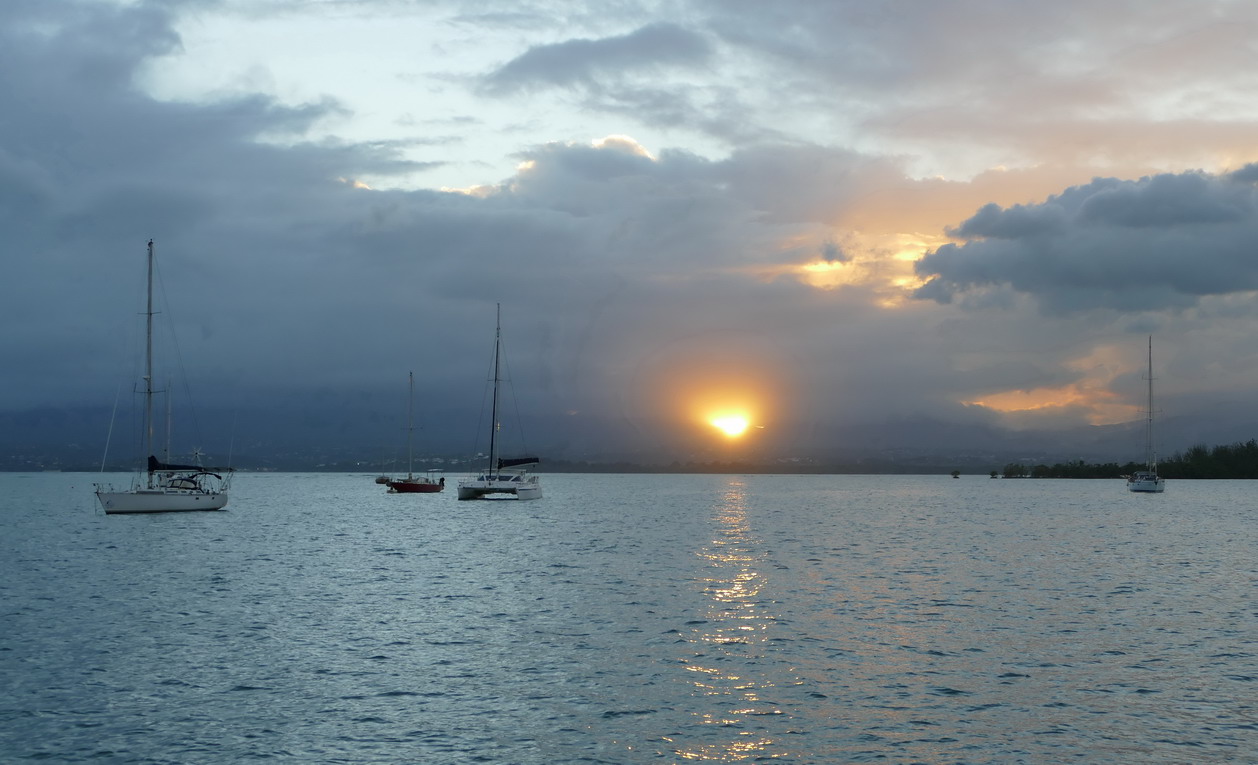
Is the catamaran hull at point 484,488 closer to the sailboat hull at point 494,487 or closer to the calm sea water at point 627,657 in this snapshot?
the sailboat hull at point 494,487

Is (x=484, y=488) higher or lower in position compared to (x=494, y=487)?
lower

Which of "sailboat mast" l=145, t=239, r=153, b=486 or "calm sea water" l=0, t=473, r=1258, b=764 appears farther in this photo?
"sailboat mast" l=145, t=239, r=153, b=486

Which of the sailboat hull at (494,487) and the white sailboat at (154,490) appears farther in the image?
the sailboat hull at (494,487)

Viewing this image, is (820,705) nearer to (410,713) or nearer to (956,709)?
(956,709)

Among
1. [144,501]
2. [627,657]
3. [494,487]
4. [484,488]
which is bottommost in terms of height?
[627,657]

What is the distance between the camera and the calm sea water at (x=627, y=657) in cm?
2623

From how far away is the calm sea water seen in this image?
26234 millimetres

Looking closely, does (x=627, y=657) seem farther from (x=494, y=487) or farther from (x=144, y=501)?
(x=494, y=487)

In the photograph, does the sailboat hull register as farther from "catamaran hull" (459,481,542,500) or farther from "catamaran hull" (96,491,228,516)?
"catamaran hull" (96,491,228,516)

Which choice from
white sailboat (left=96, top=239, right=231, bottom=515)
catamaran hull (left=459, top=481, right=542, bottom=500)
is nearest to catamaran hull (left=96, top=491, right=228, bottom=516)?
white sailboat (left=96, top=239, right=231, bottom=515)

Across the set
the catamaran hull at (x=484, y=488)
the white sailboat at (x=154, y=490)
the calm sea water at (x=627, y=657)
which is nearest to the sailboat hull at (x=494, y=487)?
the catamaran hull at (x=484, y=488)

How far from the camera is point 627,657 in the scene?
37.2 metres

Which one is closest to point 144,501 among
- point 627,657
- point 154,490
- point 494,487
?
point 154,490

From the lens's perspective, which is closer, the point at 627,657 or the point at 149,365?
the point at 627,657
